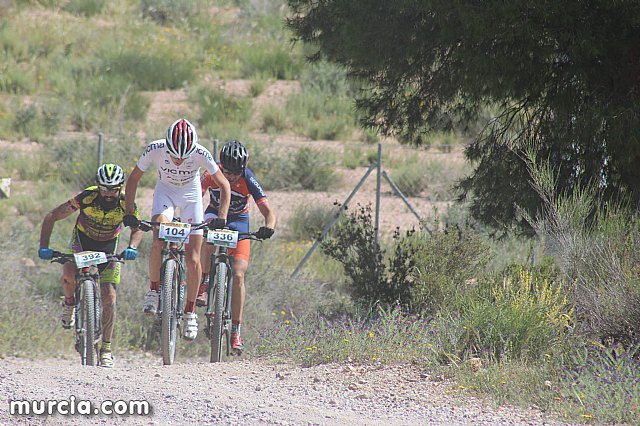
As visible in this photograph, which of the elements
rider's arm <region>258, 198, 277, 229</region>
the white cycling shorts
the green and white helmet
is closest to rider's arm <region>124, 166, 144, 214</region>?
the green and white helmet

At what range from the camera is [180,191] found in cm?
838

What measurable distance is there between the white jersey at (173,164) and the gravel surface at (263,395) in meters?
1.65

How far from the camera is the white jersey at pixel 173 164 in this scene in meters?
8.11

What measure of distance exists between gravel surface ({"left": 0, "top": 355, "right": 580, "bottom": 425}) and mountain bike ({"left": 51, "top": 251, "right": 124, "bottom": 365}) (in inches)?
31.1

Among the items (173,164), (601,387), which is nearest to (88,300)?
(173,164)

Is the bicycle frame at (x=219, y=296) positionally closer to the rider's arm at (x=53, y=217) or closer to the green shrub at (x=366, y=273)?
the rider's arm at (x=53, y=217)

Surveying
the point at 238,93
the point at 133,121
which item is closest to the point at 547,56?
the point at 133,121

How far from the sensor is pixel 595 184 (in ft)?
29.2

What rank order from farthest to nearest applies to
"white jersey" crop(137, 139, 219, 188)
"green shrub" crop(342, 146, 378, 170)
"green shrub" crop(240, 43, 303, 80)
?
1. "green shrub" crop(240, 43, 303, 80)
2. "green shrub" crop(342, 146, 378, 170)
3. "white jersey" crop(137, 139, 219, 188)

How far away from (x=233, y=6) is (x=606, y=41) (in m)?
22.7

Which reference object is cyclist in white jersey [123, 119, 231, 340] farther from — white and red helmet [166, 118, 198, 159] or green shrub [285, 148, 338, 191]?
green shrub [285, 148, 338, 191]

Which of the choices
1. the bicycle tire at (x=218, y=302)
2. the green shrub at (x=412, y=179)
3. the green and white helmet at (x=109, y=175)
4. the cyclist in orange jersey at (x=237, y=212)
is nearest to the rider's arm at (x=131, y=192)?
the green and white helmet at (x=109, y=175)

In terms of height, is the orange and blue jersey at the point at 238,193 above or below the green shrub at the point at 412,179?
above

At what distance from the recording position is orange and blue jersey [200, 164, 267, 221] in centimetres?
852
